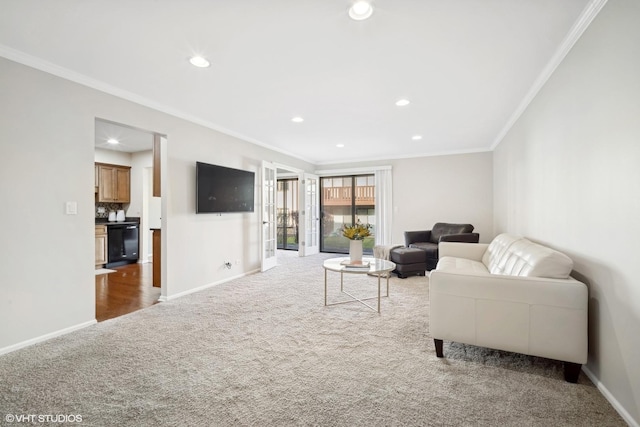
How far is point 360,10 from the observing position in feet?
5.83

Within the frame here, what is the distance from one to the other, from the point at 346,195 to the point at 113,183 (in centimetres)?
531

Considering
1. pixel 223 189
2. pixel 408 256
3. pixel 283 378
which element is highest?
pixel 223 189

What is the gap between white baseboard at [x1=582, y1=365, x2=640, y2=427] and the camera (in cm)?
146

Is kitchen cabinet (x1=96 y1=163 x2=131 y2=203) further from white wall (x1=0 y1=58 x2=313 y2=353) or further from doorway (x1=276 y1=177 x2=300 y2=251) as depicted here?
doorway (x1=276 y1=177 x2=300 y2=251)

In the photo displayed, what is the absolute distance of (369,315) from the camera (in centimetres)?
304

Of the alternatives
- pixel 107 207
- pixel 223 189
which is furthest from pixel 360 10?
pixel 107 207

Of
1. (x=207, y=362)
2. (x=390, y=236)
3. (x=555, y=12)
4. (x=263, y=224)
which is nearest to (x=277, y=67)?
(x=555, y=12)

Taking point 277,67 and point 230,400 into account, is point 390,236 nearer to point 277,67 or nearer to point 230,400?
point 277,67

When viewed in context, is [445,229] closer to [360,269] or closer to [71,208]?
[360,269]

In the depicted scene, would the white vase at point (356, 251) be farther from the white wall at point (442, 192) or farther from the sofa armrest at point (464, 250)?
the white wall at point (442, 192)

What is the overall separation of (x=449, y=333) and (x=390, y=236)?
15.3 feet

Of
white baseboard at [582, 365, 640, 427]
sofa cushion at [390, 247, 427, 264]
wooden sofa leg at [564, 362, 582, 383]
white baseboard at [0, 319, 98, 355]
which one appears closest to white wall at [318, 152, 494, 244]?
sofa cushion at [390, 247, 427, 264]

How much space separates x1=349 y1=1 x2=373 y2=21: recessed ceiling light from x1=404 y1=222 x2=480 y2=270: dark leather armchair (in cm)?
395

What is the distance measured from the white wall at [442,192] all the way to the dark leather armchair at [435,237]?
545 millimetres
